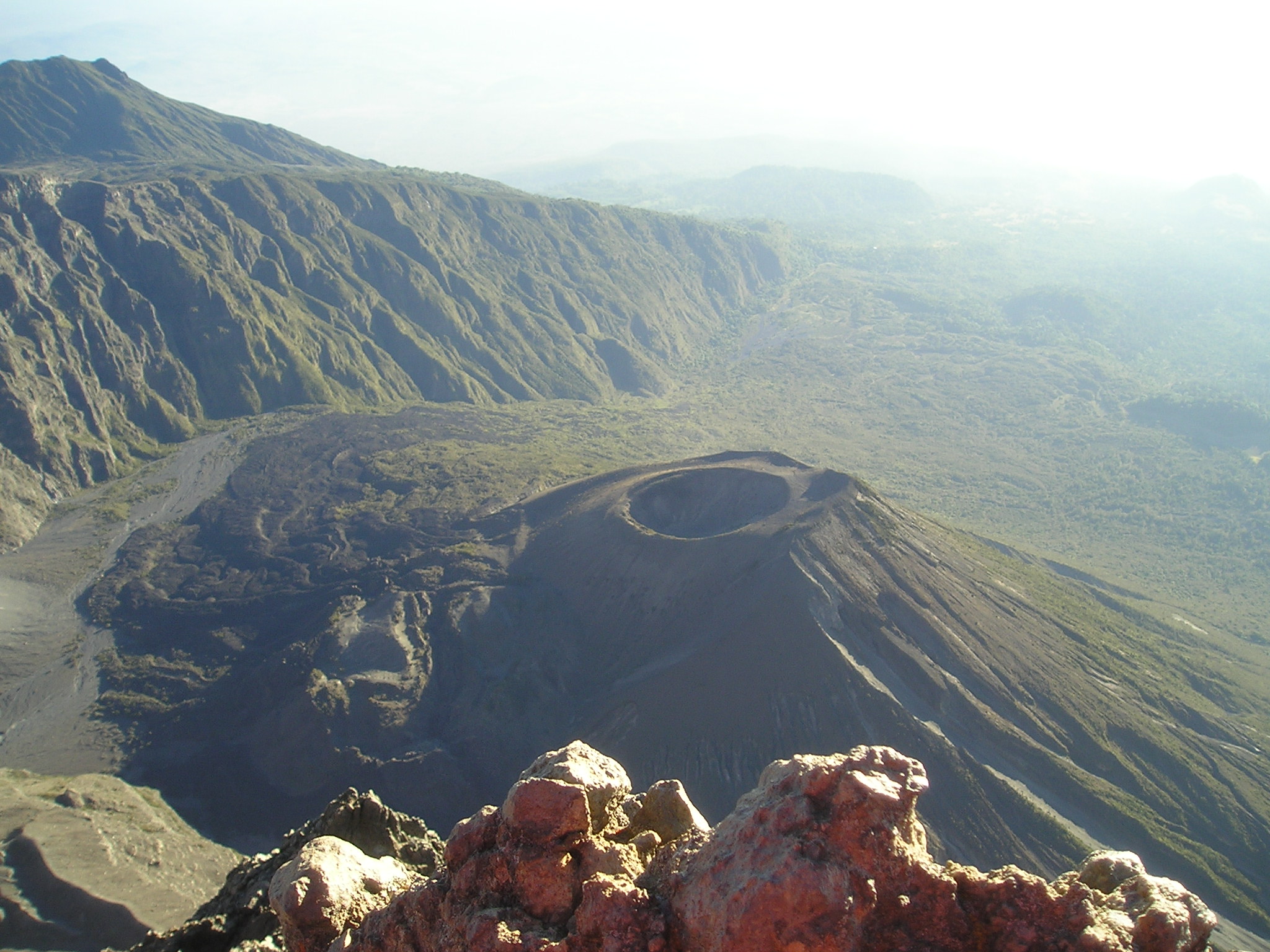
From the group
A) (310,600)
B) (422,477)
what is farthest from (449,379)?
(310,600)

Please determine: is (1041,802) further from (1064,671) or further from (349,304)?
(349,304)

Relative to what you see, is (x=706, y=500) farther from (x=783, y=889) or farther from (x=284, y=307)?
(x=284, y=307)

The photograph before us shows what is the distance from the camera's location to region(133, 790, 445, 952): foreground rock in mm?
18391

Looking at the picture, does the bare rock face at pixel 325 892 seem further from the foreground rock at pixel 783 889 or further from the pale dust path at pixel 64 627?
the pale dust path at pixel 64 627

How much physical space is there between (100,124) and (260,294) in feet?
261

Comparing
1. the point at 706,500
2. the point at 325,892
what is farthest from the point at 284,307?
the point at 325,892

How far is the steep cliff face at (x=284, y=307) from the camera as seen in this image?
80.2 meters

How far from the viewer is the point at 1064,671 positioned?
43844 millimetres

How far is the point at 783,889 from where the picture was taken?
1100cm

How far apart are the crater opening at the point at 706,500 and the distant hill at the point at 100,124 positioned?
384 ft

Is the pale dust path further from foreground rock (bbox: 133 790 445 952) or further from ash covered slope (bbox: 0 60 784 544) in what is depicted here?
foreground rock (bbox: 133 790 445 952)

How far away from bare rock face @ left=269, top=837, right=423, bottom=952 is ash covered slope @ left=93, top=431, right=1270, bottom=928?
69.6 ft

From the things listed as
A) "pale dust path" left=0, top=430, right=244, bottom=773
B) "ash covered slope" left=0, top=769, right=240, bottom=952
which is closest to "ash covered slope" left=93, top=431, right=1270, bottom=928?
"pale dust path" left=0, top=430, right=244, bottom=773

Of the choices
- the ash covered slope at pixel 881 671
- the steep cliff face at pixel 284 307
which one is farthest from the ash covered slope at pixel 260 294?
the ash covered slope at pixel 881 671
